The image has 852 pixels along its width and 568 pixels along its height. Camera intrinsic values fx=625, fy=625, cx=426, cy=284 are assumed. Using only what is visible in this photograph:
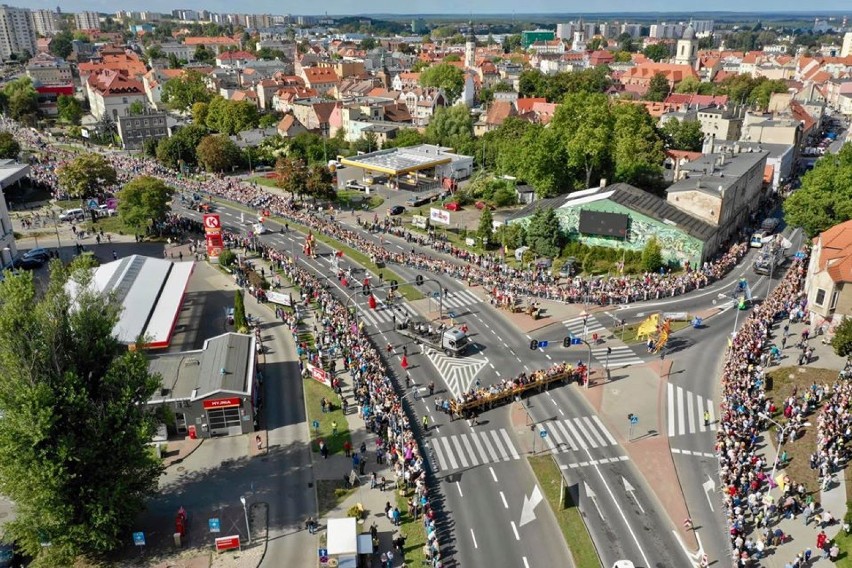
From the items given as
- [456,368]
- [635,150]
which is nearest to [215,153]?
[635,150]

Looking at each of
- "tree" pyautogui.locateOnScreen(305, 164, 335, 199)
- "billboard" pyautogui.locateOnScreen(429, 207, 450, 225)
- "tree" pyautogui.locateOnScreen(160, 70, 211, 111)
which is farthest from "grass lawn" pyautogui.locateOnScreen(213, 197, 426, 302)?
"tree" pyautogui.locateOnScreen(160, 70, 211, 111)

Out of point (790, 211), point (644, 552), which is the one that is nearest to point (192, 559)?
point (644, 552)

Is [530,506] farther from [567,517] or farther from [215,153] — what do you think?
[215,153]

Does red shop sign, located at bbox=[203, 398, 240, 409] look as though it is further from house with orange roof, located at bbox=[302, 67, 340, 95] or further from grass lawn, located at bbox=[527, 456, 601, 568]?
house with orange roof, located at bbox=[302, 67, 340, 95]

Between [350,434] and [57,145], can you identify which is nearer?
[350,434]

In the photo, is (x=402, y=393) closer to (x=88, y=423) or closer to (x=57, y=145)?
(x=88, y=423)

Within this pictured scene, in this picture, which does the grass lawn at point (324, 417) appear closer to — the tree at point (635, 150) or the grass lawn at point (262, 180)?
the tree at point (635, 150)

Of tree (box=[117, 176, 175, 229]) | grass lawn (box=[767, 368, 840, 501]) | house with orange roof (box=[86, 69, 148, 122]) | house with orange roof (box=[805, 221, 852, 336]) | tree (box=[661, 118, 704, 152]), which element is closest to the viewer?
grass lawn (box=[767, 368, 840, 501])
